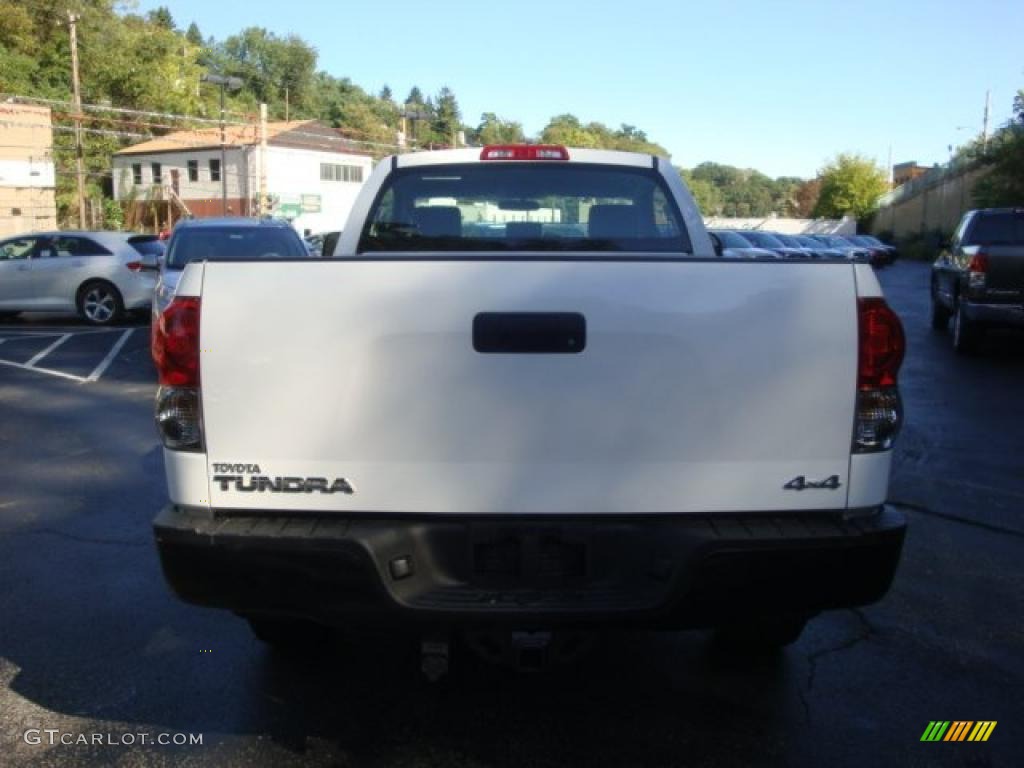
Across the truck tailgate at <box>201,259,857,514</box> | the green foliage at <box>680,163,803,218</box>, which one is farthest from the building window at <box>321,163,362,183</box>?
the green foliage at <box>680,163,803,218</box>

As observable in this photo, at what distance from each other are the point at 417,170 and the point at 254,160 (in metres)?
54.9

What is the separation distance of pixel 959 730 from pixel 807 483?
128 centimetres

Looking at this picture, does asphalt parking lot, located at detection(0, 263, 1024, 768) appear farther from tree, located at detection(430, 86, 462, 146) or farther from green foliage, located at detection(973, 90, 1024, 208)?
tree, located at detection(430, 86, 462, 146)

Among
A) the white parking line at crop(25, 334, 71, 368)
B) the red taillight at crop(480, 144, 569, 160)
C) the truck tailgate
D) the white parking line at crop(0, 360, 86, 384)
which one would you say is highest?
the red taillight at crop(480, 144, 569, 160)

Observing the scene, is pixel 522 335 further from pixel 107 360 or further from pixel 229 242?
pixel 107 360

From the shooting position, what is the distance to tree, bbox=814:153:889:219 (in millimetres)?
84500

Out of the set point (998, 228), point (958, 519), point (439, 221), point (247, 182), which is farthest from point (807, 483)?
point (247, 182)

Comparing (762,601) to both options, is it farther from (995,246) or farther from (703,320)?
(995,246)

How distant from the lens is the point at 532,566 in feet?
9.15

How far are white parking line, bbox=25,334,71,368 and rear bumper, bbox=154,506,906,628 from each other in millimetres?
10776

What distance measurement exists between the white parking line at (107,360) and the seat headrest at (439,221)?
7681 mm

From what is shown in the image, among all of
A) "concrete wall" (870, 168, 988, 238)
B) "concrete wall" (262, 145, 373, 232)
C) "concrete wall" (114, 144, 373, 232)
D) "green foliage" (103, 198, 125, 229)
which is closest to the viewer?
"concrete wall" (870, 168, 988, 238)

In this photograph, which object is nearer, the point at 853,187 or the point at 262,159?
the point at 262,159

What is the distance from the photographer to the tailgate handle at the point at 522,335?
2.77 meters
